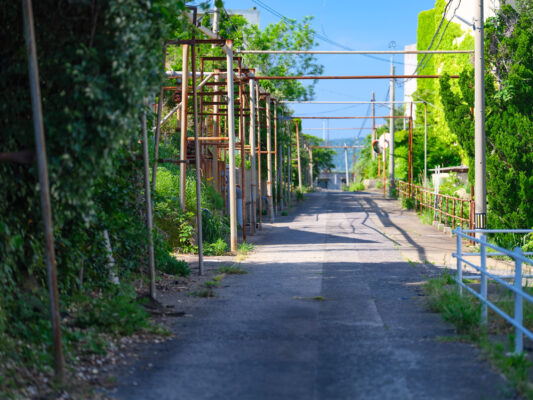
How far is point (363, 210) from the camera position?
103 ft

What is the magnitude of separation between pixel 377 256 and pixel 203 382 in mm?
9667

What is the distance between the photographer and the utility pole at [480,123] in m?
14.9

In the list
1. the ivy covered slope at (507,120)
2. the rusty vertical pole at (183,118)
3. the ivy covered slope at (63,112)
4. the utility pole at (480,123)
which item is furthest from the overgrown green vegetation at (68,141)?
the ivy covered slope at (507,120)

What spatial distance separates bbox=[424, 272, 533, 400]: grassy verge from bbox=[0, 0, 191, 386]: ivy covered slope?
12.3 feet

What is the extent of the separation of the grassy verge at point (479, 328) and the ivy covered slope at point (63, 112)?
12.3ft

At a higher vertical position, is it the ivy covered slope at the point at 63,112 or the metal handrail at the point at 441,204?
the ivy covered slope at the point at 63,112

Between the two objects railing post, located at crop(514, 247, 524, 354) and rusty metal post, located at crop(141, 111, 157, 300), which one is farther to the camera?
rusty metal post, located at crop(141, 111, 157, 300)

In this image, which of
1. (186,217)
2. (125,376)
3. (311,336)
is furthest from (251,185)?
(125,376)

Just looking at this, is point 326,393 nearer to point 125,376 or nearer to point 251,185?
point 125,376

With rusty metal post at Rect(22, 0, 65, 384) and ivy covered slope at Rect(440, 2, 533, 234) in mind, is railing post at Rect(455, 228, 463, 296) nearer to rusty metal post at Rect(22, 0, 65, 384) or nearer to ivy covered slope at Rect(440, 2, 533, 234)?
rusty metal post at Rect(22, 0, 65, 384)

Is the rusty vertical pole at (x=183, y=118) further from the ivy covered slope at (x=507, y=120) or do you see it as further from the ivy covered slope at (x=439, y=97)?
the ivy covered slope at (x=439, y=97)

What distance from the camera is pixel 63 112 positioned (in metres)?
5.50

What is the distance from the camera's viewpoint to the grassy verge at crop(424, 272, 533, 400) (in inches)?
196

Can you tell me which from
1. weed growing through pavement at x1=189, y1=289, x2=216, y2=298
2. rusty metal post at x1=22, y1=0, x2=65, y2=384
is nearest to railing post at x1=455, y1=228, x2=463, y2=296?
weed growing through pavement at x1=189, y1=289, x2=216, y2=298
